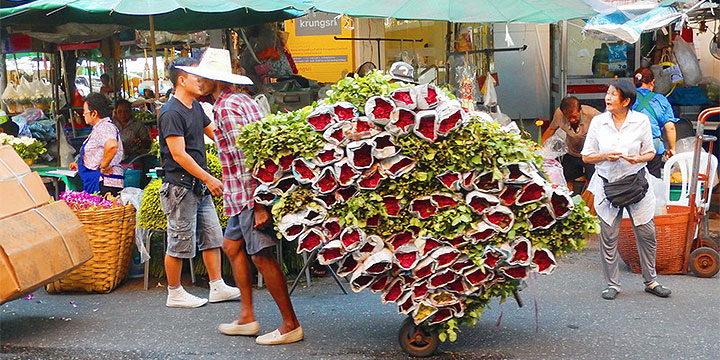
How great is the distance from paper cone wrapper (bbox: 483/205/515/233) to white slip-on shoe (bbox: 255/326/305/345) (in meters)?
1.46

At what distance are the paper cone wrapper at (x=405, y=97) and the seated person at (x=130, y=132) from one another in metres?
4.63

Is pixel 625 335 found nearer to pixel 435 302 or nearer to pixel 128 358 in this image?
pixel 435 302

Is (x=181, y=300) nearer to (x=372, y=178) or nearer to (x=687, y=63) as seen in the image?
(x=372, y=178)

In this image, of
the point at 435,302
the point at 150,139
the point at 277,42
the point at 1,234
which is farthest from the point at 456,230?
the point at 277,42

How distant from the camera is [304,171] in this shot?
4.54 metres

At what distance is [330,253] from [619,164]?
2497 mm

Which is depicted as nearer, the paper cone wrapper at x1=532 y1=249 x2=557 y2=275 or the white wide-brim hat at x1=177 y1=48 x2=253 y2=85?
the paper cone wrapper at x1=532 y1=249 x2=557 y2=275

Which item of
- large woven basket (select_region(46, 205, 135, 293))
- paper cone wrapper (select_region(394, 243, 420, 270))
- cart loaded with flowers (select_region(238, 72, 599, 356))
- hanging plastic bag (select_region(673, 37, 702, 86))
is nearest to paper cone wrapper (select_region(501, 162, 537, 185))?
cart loaded with flowers (select_region(238, 72, 599, 356))

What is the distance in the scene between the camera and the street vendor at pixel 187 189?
5.61 m

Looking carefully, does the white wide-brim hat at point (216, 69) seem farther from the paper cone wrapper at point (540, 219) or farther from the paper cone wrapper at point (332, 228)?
the paper cone wrapper at point (540, 219)

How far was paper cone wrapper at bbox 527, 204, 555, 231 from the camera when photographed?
4.47 meters

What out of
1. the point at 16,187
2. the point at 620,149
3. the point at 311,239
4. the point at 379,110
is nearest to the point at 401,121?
the point at 379,110

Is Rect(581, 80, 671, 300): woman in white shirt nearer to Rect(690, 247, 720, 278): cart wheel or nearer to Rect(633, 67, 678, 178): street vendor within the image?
Rect(690, 247, 720, 278): cart wheel

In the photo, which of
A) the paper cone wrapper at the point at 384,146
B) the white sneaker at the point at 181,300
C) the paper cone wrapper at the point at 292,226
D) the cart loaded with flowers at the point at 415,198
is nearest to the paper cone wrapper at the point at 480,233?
the cart loaded with flowers at the point at 415,198
